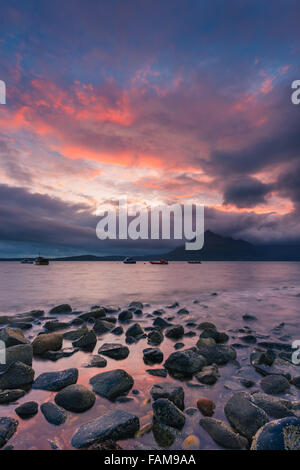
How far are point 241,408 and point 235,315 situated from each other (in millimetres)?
10291

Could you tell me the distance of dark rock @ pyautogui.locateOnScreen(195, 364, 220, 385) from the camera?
197 inches

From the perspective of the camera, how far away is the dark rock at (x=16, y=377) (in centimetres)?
460

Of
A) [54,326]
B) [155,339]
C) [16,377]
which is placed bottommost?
[54,326]

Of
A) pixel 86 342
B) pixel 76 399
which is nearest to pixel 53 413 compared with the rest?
pixel 76 399

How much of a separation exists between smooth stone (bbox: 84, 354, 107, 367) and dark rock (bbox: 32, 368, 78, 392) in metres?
0.85

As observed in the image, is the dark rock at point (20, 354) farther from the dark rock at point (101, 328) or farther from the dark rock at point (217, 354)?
the dark rock at point (217, 354)

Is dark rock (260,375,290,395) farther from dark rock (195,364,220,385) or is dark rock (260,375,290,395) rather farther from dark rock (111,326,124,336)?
dark rock (111,326,124,336)

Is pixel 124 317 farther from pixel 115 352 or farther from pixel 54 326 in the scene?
pixel 115 352

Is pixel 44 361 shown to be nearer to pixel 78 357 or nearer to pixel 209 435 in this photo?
pixel 78 357

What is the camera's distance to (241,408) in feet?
12.2

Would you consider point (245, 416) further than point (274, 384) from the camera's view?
No

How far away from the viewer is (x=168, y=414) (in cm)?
364

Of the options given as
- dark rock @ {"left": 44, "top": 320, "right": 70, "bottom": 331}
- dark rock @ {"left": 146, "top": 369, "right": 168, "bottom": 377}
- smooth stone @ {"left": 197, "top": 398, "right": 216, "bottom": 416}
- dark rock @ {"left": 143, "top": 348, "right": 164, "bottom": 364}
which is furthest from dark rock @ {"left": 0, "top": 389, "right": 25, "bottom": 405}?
dark rock @ {"left": 44, "top": 320, "right": 70, "bottom": 331}

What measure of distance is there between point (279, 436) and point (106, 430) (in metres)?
2.48
